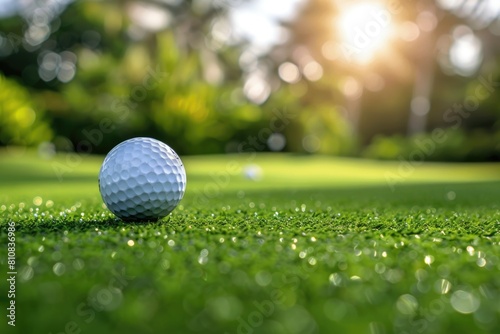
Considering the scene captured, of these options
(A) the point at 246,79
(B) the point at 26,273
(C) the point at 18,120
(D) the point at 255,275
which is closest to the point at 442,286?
(D) the point at 255,275

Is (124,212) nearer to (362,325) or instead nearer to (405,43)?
(362,325)

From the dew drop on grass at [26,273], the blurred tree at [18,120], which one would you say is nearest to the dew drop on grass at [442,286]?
the dew drop on grass at [26,273]

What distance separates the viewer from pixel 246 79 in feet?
96.8

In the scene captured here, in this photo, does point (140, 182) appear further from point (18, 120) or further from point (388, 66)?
point (388, 66)

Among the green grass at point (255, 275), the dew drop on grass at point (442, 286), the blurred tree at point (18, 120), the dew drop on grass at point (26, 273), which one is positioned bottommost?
the blurred tree at point (18, 120)

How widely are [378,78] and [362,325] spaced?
33.0 meters

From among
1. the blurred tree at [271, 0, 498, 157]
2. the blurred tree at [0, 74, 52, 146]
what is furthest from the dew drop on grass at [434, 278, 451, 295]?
the blurred tree at [271, 0, 498, 157]

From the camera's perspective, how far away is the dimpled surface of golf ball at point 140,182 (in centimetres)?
328

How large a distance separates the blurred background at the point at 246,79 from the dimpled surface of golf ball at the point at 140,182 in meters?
5.81

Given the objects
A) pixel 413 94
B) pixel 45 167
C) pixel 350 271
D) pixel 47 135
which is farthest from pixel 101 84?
pixel 350 271

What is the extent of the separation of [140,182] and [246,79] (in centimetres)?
2668

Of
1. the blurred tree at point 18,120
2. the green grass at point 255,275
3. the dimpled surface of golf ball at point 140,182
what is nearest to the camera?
the green grass at point 255,275

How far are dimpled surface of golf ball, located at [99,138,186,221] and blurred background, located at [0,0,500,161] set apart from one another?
5.81 metres

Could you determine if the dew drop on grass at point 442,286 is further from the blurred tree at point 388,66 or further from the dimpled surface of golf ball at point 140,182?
the blurred tree at point 388,66
